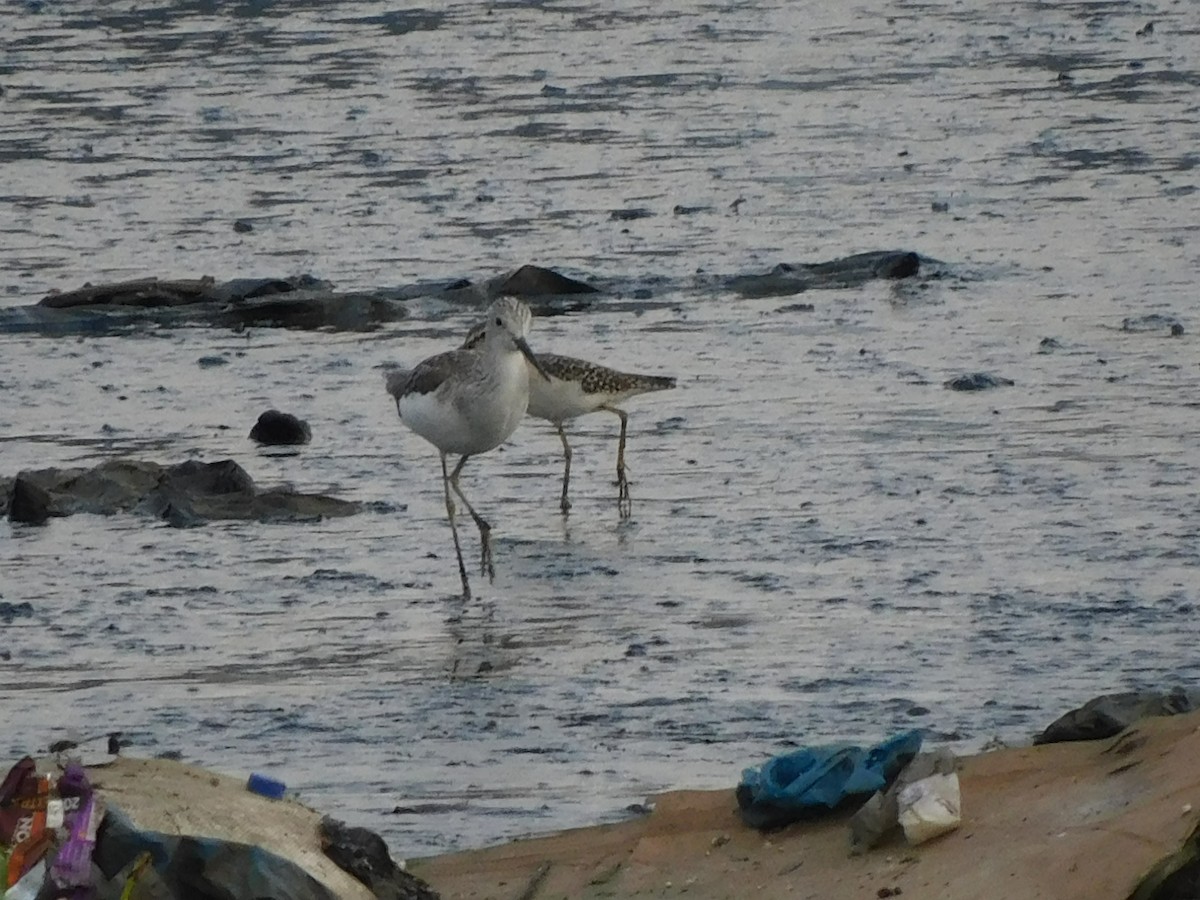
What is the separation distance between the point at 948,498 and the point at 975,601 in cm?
142

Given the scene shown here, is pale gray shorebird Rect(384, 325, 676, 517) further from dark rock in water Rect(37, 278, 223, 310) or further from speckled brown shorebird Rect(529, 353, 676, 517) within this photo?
dark rock in water Rect(37, 278, 223, 310)

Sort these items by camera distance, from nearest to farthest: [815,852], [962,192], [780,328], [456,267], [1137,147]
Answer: [815,852]
[780,328]
[456,267]
[962,192]
[1137,147]

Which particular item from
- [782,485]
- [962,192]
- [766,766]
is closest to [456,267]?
[962,192]

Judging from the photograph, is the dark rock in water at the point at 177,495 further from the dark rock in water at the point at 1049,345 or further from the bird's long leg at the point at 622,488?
the dark rock in water at the point at 1049,345

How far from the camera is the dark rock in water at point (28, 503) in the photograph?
36.2 ft

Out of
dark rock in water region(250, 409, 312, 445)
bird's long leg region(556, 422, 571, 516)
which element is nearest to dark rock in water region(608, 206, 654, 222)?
dark rock in water region(250, 409, 312, 445)

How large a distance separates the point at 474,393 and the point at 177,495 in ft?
4.58

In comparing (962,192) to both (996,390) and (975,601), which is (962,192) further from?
(975,601)

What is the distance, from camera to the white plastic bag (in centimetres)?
677

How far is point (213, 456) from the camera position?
12.2 metres

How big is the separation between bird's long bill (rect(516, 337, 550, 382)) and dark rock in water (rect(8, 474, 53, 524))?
2.08 m

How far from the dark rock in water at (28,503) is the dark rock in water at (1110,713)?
15.9 feet

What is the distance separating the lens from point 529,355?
11141 millimetres

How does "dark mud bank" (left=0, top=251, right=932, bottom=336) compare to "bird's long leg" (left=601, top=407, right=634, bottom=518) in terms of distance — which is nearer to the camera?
"bird's long leg" (left=601, top=407, right=634, bottom=518)
